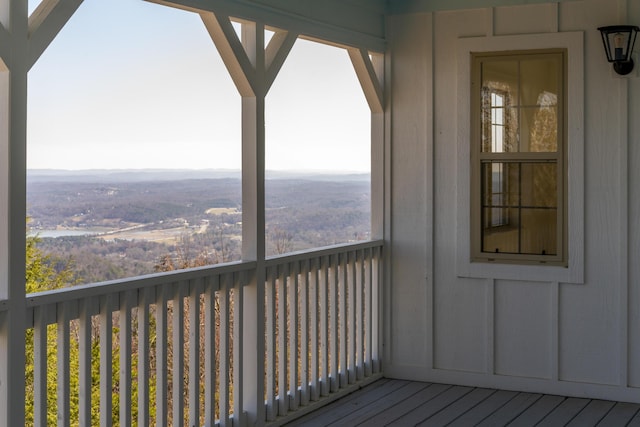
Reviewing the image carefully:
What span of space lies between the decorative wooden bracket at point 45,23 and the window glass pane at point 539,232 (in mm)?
3631

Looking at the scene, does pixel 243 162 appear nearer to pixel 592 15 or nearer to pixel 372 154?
pixel 372 154

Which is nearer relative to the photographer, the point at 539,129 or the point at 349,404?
the point at 349,404

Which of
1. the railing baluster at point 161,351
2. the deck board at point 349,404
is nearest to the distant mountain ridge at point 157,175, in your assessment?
the deck board at point 349,404

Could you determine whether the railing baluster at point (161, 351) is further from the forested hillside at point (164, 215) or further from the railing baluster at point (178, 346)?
the forested hillside at point (164, 215)

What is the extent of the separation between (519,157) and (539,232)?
554 mm

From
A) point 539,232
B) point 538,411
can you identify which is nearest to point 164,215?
point 539,232

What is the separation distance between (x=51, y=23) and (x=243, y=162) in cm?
162

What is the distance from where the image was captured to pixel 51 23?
11.5 feet

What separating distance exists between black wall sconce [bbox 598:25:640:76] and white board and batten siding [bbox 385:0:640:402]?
0.11 metres

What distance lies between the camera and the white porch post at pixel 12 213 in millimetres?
3328

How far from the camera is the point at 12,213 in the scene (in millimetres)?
3363

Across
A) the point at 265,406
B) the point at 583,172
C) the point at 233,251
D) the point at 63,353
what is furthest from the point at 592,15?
the point at 233,251

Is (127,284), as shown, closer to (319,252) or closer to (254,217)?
(254,217)

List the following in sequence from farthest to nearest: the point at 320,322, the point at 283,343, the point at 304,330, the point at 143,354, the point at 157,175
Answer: the point at 157,175 → the point at 320,322 → the point at 304,330 → the point at 283,343 → the point at 143,354
